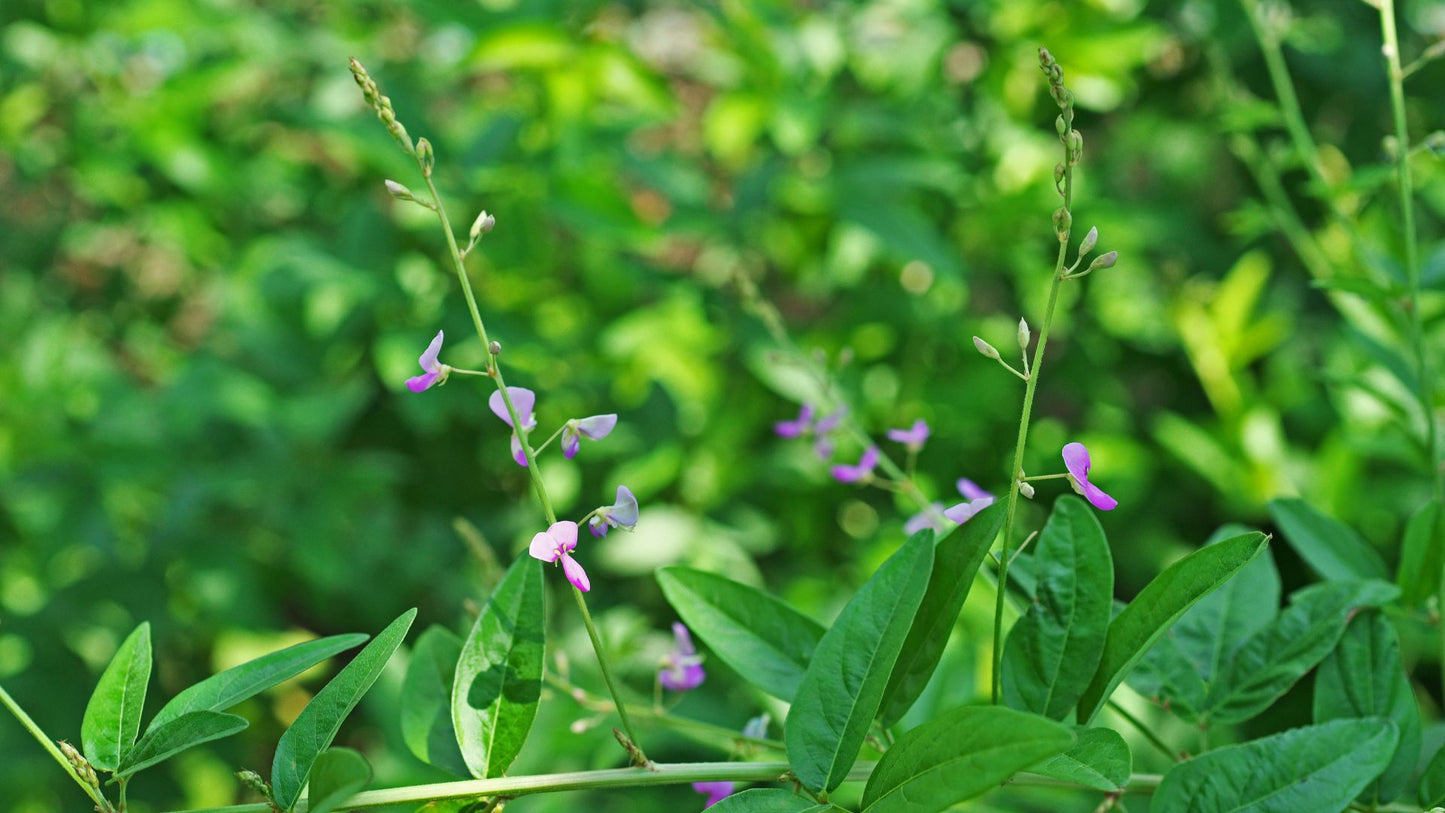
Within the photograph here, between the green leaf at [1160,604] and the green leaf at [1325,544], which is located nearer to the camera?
the green leaf at [1160,604]

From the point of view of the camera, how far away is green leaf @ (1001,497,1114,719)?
0.50 meters

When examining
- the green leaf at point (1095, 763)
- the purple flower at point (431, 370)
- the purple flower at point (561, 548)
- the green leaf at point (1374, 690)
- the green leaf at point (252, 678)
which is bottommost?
the green leaf at point (252, 678)

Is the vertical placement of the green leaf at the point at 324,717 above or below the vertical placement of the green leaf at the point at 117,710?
above

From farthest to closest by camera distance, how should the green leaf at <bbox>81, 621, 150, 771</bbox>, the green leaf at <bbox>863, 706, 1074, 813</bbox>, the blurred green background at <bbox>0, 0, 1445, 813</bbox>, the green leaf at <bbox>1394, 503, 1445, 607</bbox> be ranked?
1. the blurred green background at <bbox>0, 0, 1445, 813</bbox>
2. the green leaf at <bbox>1394, 503, 1445, 607</bbox>
3. the green leaf at <bbox>81, 621, 150, 771</bbox>
4. the green leaf at <bbox>863, 706, 1074, 813</bbox>

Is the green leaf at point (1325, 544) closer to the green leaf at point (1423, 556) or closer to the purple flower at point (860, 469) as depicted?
the green leaf at point (1423, 556)

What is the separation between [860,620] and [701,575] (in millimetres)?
113

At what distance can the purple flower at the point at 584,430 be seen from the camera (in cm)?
50

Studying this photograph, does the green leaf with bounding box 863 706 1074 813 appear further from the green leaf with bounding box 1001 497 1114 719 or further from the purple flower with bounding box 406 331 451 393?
the purple flower with bounding box 406 331 451 393

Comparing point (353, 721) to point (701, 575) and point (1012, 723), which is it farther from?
point (1012, 723)

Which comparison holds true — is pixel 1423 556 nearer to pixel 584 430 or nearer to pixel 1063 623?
pixel 1063 623

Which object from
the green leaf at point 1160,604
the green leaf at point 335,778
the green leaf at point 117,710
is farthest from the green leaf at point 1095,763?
the green leaf at point 117,710

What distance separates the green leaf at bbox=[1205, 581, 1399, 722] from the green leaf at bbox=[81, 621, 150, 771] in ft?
1.70

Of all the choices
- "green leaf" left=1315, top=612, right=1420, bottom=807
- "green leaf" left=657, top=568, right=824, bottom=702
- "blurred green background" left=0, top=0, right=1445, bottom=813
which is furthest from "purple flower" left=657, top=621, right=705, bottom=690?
"blurred green background" left=0, top=0, right=1445, bottom=813

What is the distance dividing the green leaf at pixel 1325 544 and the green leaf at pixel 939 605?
0.30 meters
